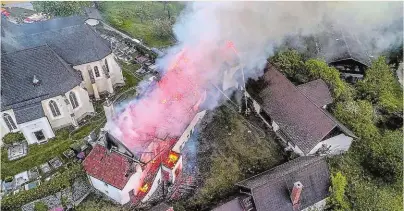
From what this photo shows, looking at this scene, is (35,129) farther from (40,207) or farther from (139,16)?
(139,16)

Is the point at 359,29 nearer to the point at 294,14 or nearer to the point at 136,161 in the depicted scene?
the point at 294,14

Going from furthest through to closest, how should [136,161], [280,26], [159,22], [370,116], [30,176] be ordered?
[159,22] → [280,26] → [370,116] → [30,176] → [136,161]

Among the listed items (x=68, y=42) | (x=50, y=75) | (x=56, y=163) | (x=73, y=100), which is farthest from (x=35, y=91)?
(x=56, y=163)

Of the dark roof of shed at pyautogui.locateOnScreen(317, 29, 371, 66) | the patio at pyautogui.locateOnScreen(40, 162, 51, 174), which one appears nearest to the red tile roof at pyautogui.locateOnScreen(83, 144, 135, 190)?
the patio at pyautogui.locateOnScreen(40, 162, 51, 174)

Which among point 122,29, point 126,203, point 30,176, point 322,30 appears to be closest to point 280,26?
point 322,30

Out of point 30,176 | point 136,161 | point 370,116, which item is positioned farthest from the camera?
point 370,116

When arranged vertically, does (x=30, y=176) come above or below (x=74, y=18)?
below

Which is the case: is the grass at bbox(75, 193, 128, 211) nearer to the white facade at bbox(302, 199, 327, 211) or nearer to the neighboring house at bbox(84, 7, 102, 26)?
the white facade at bbox(302, 199, 327, 211)
